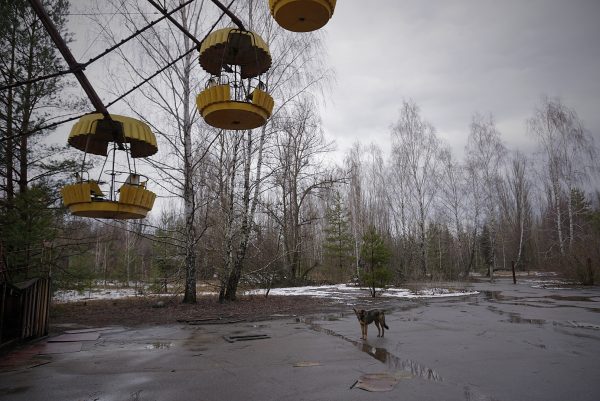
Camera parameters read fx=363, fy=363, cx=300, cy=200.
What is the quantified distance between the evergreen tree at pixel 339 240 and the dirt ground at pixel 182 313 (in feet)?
73.8

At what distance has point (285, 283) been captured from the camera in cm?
2594

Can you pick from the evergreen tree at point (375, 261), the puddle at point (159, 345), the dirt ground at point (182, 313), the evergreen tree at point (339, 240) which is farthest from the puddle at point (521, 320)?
the evergreen tree at point (339, 240)

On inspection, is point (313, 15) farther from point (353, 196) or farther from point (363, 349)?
point (353, 196)

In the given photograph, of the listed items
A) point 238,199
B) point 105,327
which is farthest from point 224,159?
point 105,327

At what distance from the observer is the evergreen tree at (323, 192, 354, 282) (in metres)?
39.0

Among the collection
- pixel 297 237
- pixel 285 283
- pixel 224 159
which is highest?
pixel 224 159

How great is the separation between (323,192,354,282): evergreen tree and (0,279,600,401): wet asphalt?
28.4m

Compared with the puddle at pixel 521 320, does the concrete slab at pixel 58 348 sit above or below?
above

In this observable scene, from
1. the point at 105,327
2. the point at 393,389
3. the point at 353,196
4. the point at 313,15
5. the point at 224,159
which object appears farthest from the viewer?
the point at 353,196

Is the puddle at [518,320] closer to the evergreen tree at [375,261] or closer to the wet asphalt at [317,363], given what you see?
the wet asphalt at [317,363]

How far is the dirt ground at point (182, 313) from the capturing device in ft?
35.9

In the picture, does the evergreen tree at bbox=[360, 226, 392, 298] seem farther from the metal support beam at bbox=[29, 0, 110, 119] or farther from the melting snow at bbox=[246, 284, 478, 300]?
the metal support beam at bbox=[29, 0, 110, 119]

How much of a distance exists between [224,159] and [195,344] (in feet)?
30.4

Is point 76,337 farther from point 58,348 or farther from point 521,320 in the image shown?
point 521,320
